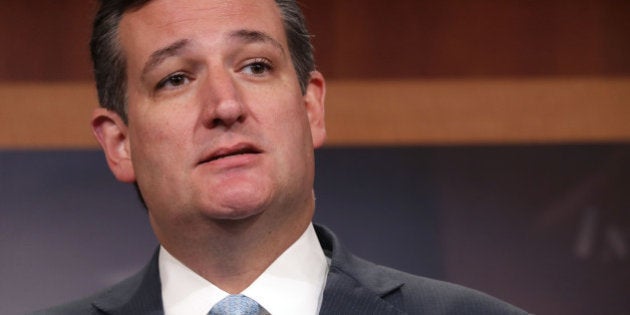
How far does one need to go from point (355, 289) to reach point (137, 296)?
31cm

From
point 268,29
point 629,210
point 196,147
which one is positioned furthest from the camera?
point 629,210

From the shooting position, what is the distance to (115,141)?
5.78ft

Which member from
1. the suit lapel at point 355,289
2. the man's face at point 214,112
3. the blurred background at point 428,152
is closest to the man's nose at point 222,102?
the man's face at point 214,112

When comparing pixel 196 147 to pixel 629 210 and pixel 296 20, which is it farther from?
pixel 629 210

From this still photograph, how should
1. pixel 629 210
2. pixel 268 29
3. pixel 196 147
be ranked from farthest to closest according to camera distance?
pixel 629 210 → pixel 268 29 → pixel 196 147

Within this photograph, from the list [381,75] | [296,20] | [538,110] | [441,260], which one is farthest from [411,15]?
[296,20]

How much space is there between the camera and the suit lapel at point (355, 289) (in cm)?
160

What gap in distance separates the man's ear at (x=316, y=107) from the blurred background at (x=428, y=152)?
1.84 feet

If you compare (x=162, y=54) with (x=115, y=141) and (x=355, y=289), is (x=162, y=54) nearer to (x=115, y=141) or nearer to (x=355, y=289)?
(x=115, y=141)

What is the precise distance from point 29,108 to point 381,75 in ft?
2.34

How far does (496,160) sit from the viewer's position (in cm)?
233

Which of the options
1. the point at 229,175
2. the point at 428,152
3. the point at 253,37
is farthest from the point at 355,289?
the point at 428,152

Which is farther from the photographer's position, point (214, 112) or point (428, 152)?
point (428, 152)

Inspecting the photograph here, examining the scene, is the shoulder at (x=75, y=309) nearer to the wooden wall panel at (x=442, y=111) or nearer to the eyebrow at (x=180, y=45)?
the eyebrow at (x=180, y=45)
